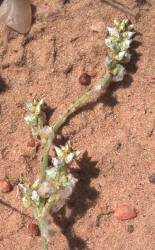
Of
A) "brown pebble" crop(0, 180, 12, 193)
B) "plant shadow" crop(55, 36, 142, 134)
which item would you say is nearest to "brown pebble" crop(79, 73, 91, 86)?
"plant shadow" crop(55, 36, 142, 134)

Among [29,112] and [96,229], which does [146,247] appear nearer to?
[96,229]

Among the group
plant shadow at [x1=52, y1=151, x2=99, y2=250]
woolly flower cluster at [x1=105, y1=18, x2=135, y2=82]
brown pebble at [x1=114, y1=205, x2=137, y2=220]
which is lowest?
brown pebble at [x1=114, y1=205, x2=137, y2=220]

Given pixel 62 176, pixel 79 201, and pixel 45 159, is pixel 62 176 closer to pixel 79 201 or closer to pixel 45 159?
pixel 45 159

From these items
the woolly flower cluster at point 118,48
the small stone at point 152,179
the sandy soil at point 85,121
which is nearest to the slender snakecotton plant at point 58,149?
the woolly flower cluster at point 118,48

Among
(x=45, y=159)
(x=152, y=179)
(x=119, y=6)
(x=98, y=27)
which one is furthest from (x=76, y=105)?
(x=119, y=6)

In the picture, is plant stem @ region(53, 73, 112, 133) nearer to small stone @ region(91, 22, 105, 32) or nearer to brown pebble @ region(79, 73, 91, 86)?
brown pebble @ region(79, 73, 91, 86)

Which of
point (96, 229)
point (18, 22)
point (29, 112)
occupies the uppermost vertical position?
point (18, 22)

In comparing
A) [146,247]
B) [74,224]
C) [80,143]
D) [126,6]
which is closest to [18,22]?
[126,6]

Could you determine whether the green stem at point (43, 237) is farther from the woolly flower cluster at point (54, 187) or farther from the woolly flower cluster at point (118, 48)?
the woolly flower cluster at point (118, 48)
